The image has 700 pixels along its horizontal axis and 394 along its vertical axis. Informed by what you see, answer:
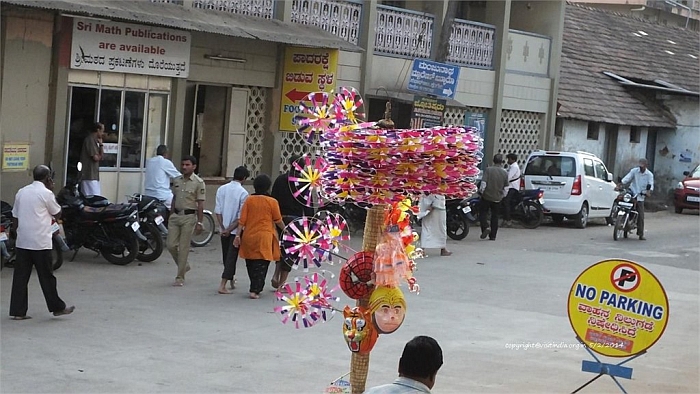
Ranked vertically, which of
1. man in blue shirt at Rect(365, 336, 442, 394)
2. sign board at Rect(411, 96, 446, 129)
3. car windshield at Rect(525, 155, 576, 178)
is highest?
sign board at Rect(411, 96, 446, 129)

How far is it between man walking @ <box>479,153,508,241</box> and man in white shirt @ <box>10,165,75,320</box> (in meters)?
10.5

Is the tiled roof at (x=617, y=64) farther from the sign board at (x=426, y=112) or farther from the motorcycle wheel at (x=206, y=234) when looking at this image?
the motorcycle wheel at (x=206, y=234)

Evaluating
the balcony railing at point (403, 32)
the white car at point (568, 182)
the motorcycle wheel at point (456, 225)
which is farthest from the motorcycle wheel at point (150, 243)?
the white car at point (568, 182)

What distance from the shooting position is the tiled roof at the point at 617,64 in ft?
94.3

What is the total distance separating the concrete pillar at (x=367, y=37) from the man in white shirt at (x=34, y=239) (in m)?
10.8

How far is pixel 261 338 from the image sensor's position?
32.9ft

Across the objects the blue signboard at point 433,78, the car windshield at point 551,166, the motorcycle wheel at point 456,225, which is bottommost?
the motorcycle wheel at point 456,225

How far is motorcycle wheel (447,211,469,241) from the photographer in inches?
762

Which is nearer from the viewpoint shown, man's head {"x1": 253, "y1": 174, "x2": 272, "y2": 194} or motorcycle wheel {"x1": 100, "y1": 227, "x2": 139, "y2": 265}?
man's head {"x1": 253, "y1": 174, "x2": 272, "y2": 194}

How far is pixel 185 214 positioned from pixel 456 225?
7.82 metres

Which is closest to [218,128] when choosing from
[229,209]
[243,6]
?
[243,6]

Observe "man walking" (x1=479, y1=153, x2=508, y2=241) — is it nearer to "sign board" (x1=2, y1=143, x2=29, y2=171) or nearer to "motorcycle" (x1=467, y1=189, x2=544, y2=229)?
"motorcycle" (x1=467, y1=189, x2=544, y2=229)

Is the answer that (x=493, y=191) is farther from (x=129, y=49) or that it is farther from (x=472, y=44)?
(x=129, y=49)

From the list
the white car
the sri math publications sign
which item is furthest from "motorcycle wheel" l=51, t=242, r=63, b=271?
the white car
